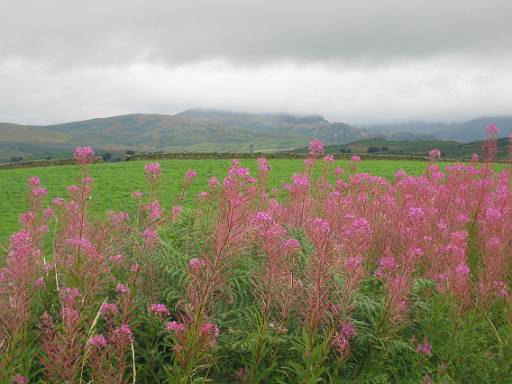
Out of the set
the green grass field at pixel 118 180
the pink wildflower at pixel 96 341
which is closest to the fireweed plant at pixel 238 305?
the pink wildflower at pixel 96 341

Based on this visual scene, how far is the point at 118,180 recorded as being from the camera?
31703mm

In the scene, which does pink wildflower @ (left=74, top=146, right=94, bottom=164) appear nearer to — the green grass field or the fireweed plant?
the fireweed plant

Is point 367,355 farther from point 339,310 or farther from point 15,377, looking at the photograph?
point 15,377

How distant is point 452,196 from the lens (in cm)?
861

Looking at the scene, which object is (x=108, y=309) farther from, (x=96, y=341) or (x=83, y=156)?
(x=83, y=156)

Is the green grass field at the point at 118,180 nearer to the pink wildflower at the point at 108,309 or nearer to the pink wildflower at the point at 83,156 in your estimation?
the pink wildflower at the point at 83,156

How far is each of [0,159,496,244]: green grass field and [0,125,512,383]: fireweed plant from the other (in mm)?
16383

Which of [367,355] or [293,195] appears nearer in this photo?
[367,355]

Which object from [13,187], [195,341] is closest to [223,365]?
[195,341]

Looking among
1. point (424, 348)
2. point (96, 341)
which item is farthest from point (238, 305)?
point (424, 348)

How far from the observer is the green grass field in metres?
24.2

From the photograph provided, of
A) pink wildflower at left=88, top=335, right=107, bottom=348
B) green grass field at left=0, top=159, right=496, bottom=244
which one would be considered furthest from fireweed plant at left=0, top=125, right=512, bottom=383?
green grass field at left=0, top=159, right=496, bottom=244

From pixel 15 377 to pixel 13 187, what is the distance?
102 ft

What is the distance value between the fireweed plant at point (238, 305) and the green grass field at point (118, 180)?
1638 cm
